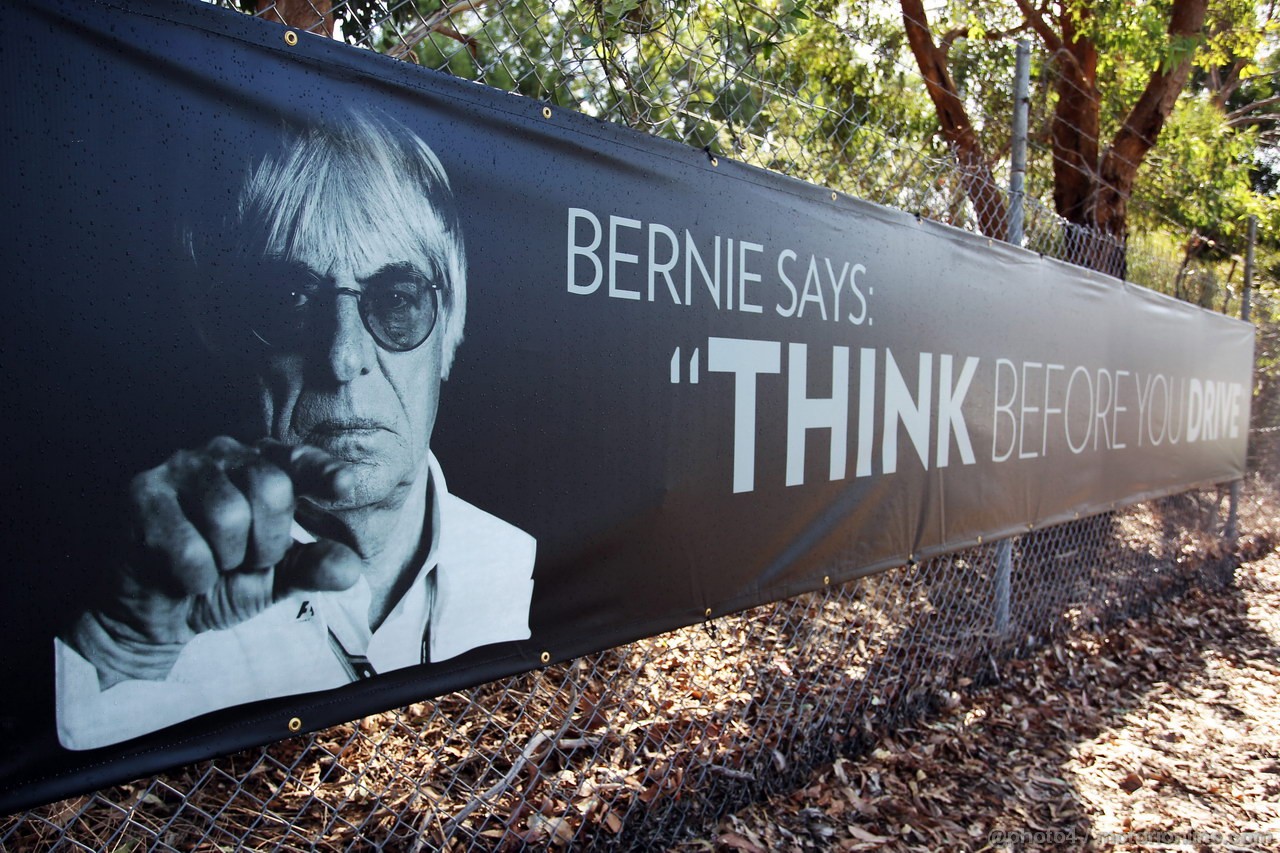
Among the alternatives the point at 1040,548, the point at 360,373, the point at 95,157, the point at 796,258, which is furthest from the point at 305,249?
the point at 1040,548

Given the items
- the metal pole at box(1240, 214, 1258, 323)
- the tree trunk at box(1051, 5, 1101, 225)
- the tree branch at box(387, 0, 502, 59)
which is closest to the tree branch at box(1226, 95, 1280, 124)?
the metal pole at box(1240, 214, 1258, 323)

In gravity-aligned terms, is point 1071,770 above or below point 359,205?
below

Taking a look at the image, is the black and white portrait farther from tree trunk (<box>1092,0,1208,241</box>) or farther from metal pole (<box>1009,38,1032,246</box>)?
tree trunk (<box>1092,0,1208,241</box>)

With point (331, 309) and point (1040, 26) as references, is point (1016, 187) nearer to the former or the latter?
point (331, 309)

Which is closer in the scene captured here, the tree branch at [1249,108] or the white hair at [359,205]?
the white hair at [359,205]

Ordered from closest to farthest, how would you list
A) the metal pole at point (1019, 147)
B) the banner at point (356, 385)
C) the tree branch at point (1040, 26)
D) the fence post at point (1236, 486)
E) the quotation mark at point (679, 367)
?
1. the banner at point (356, 385)
2. the quotation mark at point (679, 367)
3. the metal pole at point (1019, 147)
4. the tree branch at point (1040, 26)
5. the fence post at point (1236, 486)

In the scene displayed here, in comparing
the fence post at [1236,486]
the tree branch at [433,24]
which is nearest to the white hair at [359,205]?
the tree branch at [433,24]

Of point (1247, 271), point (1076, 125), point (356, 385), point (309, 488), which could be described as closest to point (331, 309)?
point (356, 385)

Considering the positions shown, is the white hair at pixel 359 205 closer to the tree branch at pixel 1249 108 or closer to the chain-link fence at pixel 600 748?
the chain-link fence at pixel 600 748

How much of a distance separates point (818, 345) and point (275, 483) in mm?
1719

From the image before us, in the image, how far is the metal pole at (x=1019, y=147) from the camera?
4168 mm

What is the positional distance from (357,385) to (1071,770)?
125 inches

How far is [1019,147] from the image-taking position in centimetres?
427

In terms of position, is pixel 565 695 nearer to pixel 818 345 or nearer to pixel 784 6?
pixel 818 345
